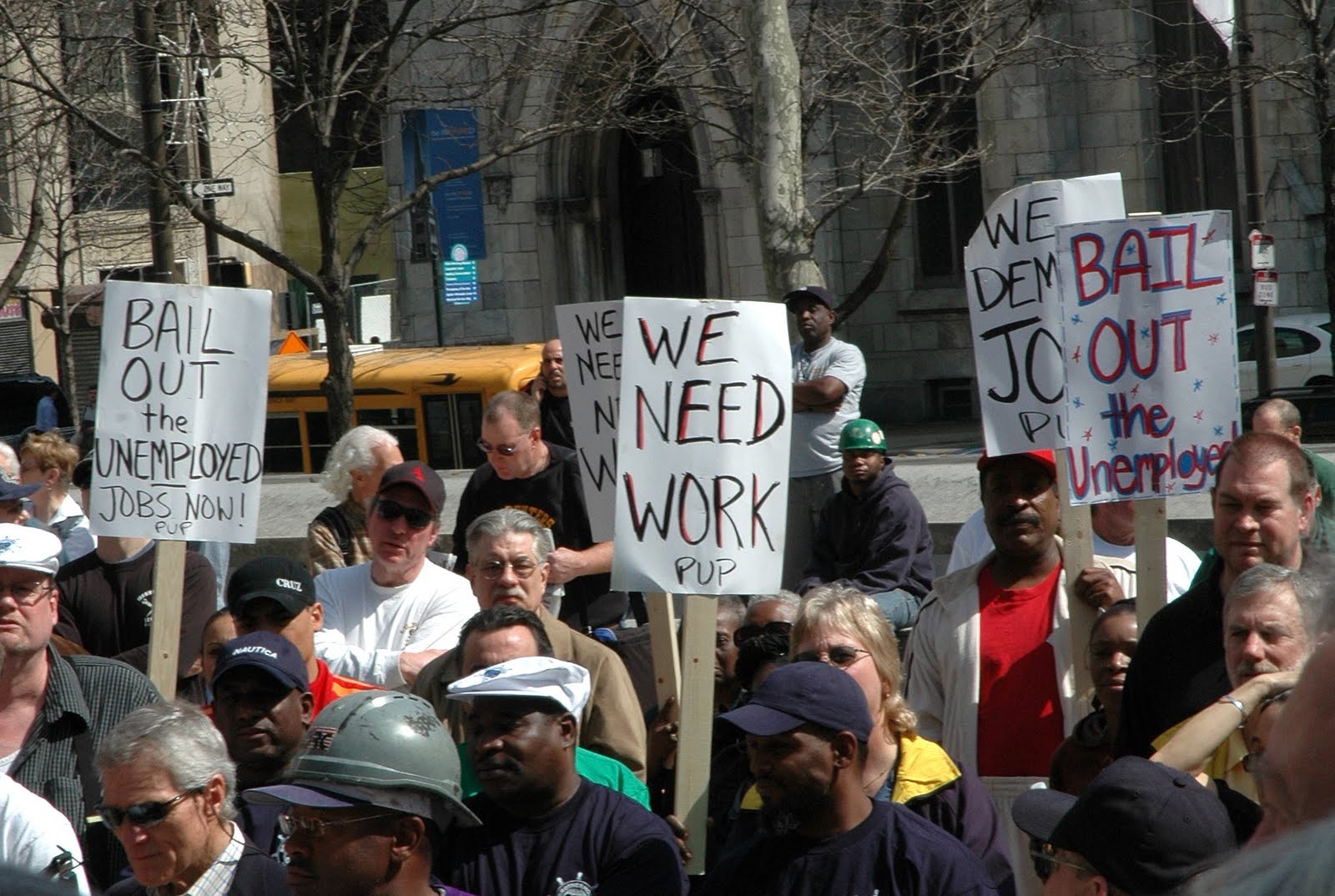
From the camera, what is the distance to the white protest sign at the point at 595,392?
6.38 meters

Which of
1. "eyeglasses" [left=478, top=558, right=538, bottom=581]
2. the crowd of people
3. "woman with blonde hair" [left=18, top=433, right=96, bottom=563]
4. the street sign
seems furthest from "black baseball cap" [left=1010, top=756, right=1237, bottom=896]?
the street sign

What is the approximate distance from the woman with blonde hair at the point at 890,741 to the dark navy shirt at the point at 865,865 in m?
0.30

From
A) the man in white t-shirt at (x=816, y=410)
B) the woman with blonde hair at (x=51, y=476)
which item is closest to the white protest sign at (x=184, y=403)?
the woman with blonde hair at (x=51, y=476)

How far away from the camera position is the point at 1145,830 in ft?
8.98

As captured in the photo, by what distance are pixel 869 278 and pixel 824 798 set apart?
10.7 m

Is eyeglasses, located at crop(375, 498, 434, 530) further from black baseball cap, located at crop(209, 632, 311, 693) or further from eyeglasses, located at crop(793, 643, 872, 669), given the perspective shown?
eyeglasses, located at crop(793, 643, 872, 669)

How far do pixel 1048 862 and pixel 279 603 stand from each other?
2708 mm

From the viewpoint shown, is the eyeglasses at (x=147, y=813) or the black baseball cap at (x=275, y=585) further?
the black baseball cap at (x=275, y=585)

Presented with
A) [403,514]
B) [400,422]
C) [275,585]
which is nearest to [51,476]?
[403,514]

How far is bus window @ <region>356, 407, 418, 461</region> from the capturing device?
18.5 metres

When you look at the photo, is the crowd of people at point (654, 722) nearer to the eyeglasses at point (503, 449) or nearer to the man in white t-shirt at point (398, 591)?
the man in white t-shirt at point (398, 591)

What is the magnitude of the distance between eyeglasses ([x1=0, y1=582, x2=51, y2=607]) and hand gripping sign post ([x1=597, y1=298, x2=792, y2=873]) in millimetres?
1588

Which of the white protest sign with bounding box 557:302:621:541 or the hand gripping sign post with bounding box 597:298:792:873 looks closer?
the hand gripping sign post with bounding box 597:298:792:873

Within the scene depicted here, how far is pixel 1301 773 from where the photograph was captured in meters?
1.68
